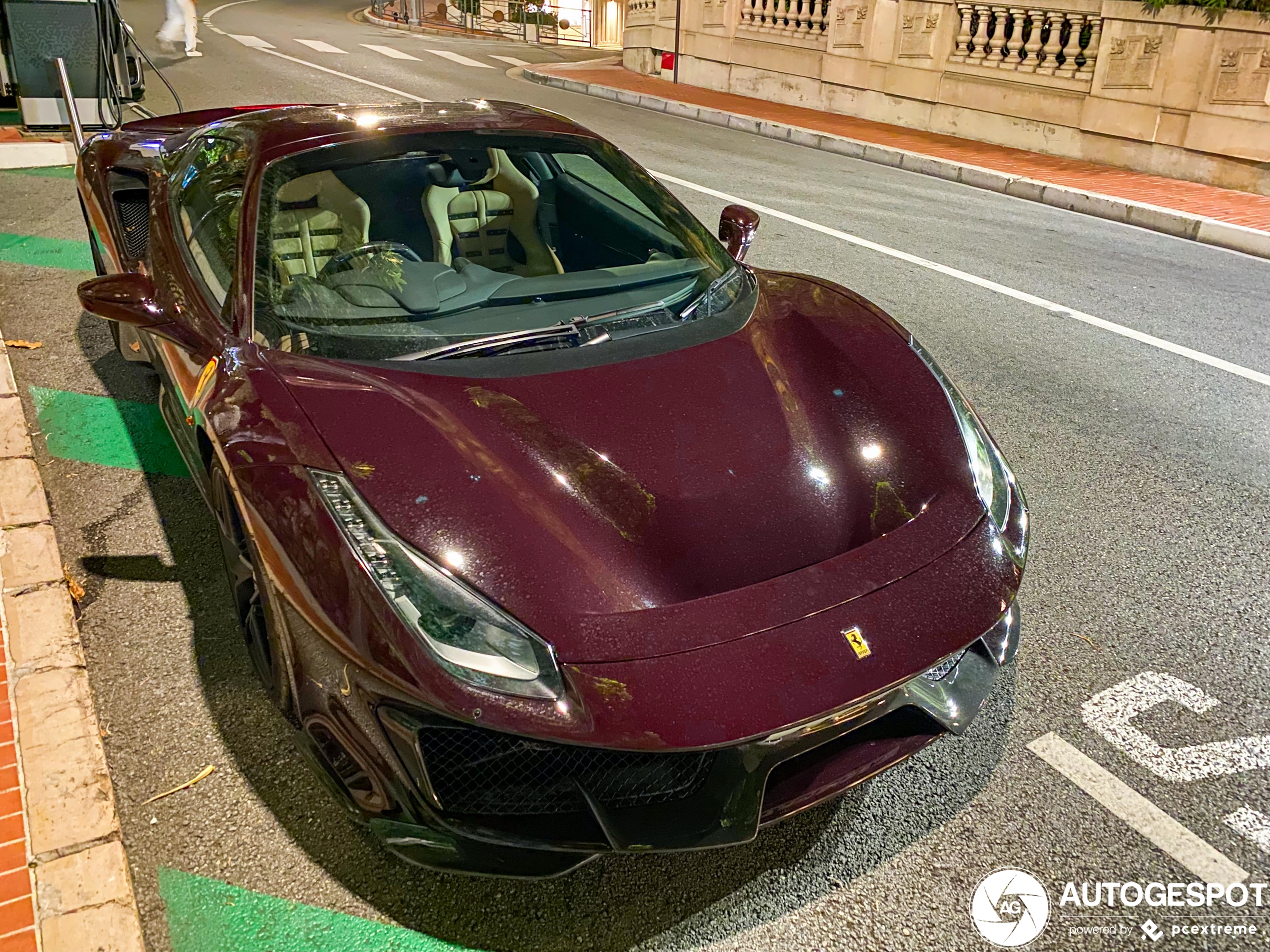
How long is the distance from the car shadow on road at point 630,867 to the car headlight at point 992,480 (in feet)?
1.93

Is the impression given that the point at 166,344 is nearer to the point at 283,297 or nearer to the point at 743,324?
the point at 283,297

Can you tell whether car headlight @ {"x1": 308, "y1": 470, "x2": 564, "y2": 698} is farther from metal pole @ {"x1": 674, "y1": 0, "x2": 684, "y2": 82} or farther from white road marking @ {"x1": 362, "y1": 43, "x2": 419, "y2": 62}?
white road marking @ {"x1": 362, "y1": 43, "x2": 419, "y2": 62}

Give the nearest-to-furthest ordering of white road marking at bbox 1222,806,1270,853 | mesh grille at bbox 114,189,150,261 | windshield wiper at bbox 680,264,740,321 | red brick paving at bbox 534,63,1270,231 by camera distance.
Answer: white road marking at bbox 1222,806,1270,853
windshield wiper at bbox 680,264,740,321
mesh grille at bbox 114,189,150,261
red brick paving at bbox 534,63,1270,231

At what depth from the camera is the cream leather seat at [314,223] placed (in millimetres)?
2834

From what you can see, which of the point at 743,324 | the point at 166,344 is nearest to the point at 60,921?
the point at 166,344

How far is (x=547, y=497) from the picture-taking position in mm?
2203

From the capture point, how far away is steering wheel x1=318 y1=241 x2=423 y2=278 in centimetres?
287

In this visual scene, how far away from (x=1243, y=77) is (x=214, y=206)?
10.4m

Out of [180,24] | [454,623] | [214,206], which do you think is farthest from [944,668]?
[180,24]

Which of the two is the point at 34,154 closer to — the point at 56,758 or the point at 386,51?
the point at 56,758

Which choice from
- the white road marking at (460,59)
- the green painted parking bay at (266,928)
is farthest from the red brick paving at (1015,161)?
the green painted parking bay at (266,928)

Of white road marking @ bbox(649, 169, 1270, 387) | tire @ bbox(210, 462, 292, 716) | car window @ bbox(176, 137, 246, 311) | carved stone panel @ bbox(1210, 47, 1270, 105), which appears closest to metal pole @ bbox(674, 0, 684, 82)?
carved stone panel @ bbox(1210, 47, 1270, 105)

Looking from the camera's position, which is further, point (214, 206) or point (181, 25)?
point (181, 25)

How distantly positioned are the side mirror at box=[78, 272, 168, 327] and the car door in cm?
6
